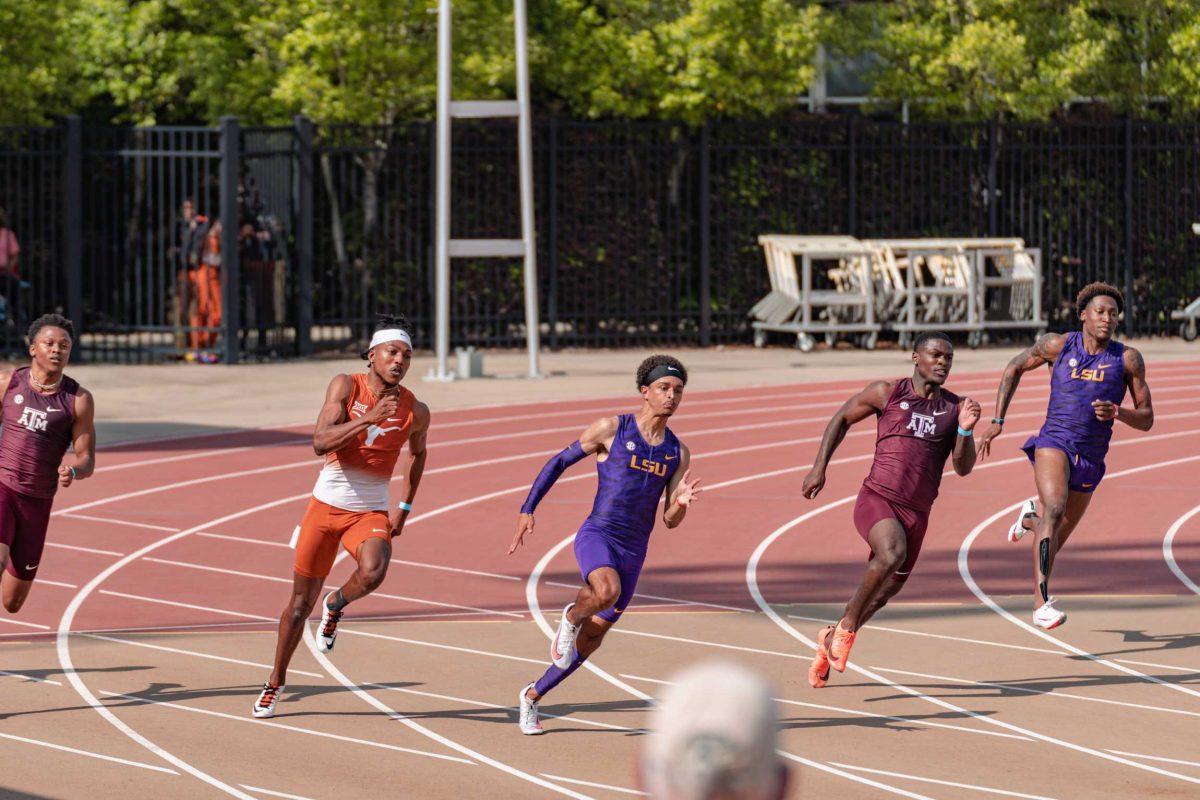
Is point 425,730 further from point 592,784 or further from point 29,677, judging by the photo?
point 29,677

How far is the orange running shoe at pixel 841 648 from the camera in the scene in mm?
9711

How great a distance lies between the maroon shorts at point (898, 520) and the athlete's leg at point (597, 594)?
1680 mm

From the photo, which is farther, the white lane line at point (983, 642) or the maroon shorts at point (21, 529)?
the white lane line at point (983, 642)

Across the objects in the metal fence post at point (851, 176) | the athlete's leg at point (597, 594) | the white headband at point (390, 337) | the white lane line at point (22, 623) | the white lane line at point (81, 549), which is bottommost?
the white lane line at point (22, 623)

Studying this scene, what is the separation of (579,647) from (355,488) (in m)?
1.28

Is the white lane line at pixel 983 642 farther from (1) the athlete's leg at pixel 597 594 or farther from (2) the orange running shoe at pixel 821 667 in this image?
(1) the athlete's leg at pixel 597 594

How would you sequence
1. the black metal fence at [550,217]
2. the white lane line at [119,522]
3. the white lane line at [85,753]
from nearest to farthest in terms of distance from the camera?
the white lane line at [85,753], the white lane line at [119,522], the black metal fence at [550,217]

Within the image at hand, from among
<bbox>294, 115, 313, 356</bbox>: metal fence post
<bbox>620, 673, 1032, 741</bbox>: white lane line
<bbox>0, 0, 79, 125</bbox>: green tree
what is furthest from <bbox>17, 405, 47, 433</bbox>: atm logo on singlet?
<bbox>0, 0, 79, 125</bbox>: green tree

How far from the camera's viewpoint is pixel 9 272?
24.8m

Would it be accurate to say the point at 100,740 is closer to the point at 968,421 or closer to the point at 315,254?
the point at 968,421

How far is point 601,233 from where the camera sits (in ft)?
92.0

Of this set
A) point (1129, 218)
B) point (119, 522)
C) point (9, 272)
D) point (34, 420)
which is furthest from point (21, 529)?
point (1129, 218)

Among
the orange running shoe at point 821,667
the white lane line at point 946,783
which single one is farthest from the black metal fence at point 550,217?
the white lane line at point 946,783

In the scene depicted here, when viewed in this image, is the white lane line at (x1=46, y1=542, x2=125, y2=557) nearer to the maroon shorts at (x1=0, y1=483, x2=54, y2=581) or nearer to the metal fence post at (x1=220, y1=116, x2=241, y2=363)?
the maroon shorts at (x1=0, y1=483, x2=54, y2=581)
